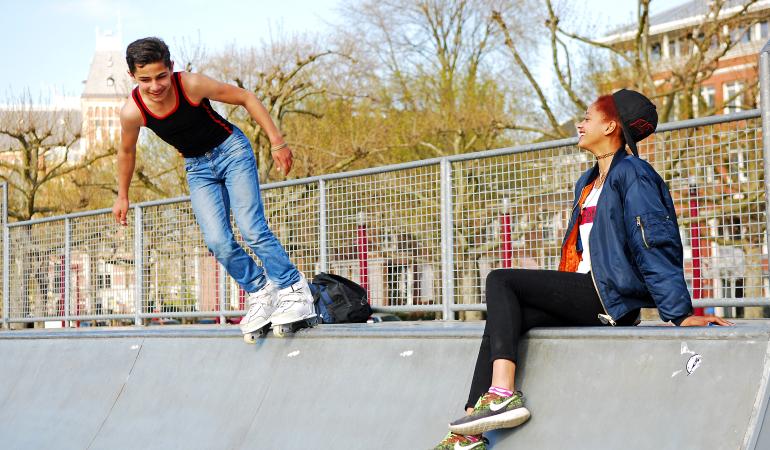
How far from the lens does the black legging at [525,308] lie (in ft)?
12.1

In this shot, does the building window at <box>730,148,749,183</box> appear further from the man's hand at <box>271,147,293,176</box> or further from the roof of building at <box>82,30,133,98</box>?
the roof of building at <box>82,30,133,98</box>

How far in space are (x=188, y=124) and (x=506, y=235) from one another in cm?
281

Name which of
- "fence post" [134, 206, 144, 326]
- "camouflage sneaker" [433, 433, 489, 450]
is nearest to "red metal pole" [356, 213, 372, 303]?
"fence post" [134, 206, 144, 326]

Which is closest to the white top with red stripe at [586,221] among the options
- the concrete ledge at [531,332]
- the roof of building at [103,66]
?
the concrete ledge at [531,332]

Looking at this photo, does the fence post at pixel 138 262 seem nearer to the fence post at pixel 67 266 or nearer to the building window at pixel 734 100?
the fence post at pixel 67 266

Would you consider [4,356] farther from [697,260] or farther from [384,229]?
[697,260]

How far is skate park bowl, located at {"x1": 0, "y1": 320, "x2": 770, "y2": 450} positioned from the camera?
322 cm

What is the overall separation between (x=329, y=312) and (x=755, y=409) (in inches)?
166

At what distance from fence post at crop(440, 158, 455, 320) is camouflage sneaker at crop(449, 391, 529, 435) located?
3.47 metres

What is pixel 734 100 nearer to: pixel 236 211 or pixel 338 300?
pixel 338 300

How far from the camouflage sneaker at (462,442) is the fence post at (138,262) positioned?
6528 millimetres

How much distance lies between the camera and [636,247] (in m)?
3.67

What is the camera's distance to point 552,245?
22.6 ft

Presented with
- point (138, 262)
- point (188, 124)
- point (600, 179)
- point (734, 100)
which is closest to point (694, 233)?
point (600, 179)
